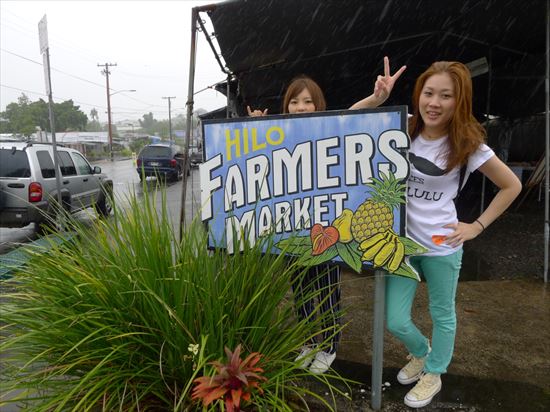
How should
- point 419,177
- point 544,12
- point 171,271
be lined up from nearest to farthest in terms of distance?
point 171,271 → point 419,177 → point 544,12

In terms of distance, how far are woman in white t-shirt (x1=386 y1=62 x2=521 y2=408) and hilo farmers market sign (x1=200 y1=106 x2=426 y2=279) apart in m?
0.18

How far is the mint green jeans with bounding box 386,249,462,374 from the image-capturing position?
2.03m

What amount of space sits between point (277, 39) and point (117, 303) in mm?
4199

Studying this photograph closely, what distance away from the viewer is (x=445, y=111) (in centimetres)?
192

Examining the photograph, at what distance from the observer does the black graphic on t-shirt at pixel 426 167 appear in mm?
1934

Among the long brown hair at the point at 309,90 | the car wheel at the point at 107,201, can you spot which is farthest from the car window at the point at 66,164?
the long brown hair at the point at 309,90

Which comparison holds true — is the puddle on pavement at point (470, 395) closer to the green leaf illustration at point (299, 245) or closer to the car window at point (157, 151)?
the green leaf illustration at point (299, 245)

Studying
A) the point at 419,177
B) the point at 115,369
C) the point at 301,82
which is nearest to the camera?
the point at 115,369

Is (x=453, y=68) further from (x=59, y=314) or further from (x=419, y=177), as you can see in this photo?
(x=59, y=314)

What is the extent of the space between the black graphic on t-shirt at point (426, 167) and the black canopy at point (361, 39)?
97.3 inches

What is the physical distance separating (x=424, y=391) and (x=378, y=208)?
1.09 metres

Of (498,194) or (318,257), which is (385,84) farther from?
(318,257)

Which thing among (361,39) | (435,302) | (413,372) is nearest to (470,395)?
(413,372)

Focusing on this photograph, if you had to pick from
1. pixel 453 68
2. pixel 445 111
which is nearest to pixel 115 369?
pixel 445 111
